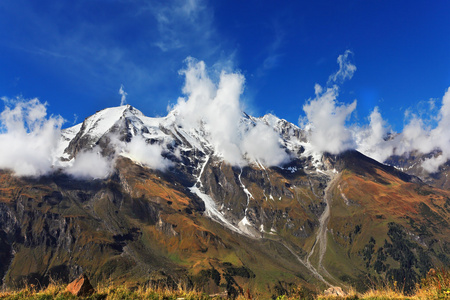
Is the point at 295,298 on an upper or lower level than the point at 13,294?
upper

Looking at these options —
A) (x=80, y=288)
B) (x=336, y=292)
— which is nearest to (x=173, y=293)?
(x=80, y=288)

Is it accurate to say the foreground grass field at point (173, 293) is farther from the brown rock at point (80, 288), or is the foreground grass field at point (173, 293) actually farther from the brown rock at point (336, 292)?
the brown rock at point (336, 292)

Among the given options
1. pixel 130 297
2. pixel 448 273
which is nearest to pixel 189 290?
pixel 130 297

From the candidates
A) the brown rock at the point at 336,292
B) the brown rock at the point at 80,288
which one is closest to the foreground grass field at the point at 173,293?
the brown rock at the point at 80,288

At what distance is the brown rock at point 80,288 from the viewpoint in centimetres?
1429

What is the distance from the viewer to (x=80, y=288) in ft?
47.4

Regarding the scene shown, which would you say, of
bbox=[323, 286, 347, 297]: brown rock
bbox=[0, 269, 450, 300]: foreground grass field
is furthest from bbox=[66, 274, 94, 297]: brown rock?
bbox=[323, 286, 347, 297]: brown rock

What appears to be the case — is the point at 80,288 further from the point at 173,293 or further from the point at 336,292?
the point at 336,292

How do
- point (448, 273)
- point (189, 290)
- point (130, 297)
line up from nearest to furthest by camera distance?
point (448, 273)
point (130, 297)
point (189, 290)

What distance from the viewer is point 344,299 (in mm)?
15289

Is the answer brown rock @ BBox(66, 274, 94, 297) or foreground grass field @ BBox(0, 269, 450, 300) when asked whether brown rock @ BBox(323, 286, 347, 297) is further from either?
brown rock @ BBox(66, 274, 94, 297)

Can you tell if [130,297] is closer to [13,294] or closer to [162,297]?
[162,297]

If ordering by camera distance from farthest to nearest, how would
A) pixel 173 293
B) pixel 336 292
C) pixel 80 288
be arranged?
pixel 336 292
pixel 173 293
pixel 80 288

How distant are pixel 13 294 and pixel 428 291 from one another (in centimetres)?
2107
